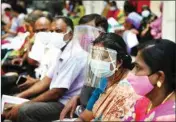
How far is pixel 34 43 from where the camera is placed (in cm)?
510

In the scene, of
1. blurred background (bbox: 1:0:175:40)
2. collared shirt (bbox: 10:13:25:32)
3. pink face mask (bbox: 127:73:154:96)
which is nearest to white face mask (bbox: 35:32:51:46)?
pink face mask (bbox: 127:73:154:96)

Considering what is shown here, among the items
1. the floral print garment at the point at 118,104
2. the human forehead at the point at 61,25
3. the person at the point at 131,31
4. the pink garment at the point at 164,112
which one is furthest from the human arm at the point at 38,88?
the person at the point at 131,31

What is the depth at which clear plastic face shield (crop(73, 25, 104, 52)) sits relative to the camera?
377 cm

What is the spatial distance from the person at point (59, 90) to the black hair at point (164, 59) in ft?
4.92

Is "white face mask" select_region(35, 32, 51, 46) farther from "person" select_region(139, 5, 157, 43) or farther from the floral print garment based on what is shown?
"person" select_region(139, 5, 157, 43)

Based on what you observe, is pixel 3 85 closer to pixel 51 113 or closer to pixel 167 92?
pixel 51 113

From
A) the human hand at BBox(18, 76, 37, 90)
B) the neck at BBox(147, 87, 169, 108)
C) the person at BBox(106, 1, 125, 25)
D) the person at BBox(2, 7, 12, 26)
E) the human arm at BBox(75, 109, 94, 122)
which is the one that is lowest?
the person at BBox(106, 1, 125, 25)

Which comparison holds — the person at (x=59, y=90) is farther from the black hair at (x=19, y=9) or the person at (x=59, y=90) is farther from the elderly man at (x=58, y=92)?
the black hair at (x=19, y=9)

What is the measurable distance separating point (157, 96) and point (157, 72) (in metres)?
0.13

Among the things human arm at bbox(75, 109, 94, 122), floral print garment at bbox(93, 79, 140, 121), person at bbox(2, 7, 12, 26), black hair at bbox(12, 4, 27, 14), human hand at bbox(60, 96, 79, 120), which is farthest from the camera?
black hair at bbox(12, 4, 27, 14)

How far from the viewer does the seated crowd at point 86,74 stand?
7.42ft

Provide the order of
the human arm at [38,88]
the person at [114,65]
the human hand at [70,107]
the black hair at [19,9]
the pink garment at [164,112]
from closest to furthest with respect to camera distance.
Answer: the pink garment at [164,112] < the person at [114,65] < the human hand at [70,107] < the human arm at [38,88] < the black hair at [19,9]

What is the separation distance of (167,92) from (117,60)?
75 cm

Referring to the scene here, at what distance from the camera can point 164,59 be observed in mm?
2223
